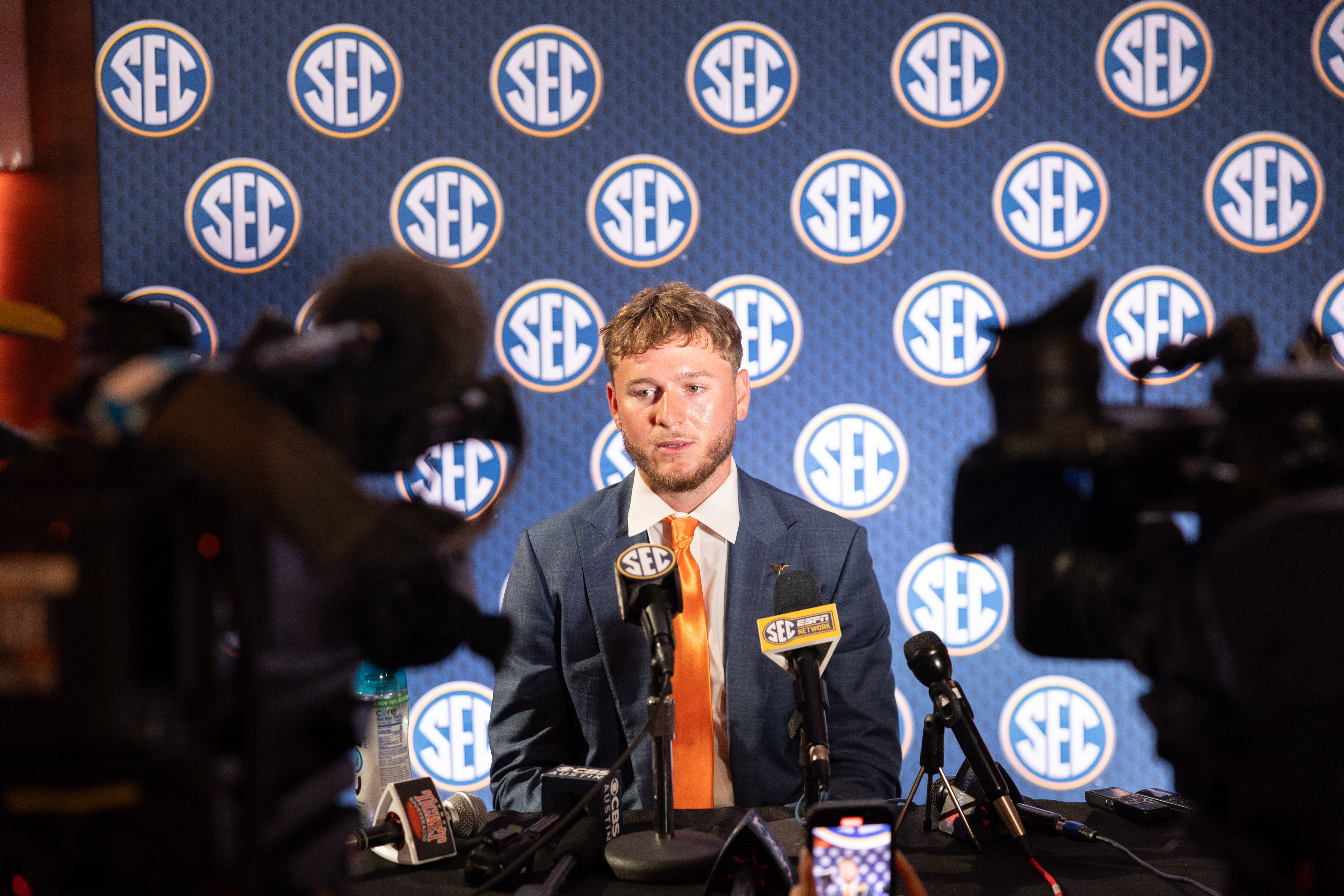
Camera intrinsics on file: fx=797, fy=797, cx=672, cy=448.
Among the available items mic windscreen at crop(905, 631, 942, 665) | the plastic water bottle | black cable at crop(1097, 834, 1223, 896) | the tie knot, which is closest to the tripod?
mic windscreen at crop(905, 631, 942, 665)

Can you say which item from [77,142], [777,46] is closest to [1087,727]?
[777,46]

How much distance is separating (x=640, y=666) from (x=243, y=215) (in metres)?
1.88

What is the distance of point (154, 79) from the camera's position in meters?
2.50

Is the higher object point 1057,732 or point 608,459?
point 608,459

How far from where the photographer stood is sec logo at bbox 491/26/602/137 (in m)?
2.50

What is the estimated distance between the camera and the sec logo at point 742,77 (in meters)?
2.48

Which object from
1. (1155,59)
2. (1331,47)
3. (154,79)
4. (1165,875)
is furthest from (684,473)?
(1331,47)

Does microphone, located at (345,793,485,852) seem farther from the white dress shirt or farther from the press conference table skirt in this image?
the white dress shirt

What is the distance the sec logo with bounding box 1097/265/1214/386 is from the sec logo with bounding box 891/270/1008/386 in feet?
1.14

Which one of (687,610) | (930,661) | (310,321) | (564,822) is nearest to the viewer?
(310,321)

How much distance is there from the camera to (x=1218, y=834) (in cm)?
70

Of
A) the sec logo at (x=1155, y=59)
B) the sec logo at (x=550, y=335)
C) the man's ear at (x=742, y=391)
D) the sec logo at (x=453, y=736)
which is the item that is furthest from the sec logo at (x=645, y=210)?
the sec logo at (x=453, y=736)

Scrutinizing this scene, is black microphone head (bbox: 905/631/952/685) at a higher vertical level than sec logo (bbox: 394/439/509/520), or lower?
lower

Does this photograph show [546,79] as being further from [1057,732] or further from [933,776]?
[1057,732]
